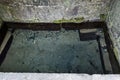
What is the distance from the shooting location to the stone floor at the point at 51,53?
224 centimetres

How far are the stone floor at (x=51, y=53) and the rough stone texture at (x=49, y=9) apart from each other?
0.27m

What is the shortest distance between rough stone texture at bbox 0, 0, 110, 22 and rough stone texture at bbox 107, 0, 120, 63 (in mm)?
144

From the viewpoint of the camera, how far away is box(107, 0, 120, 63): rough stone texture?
1963 millimetres

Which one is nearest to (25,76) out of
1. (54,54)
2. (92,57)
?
(54,54)

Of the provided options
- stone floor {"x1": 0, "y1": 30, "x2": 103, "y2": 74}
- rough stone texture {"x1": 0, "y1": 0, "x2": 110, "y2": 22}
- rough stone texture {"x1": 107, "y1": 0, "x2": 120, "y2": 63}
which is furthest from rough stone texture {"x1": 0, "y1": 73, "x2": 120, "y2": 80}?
rough stone texture {"x1": 0, "y1": 0, "x2": 110, "y2": 22}

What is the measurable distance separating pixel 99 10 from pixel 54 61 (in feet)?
3.04

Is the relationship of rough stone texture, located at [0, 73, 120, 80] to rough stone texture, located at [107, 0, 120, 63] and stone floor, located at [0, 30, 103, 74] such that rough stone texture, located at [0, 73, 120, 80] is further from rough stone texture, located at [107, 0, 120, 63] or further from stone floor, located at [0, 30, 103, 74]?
stone floor, located at [0, 30, 103, 74]

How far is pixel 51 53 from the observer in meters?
2.40

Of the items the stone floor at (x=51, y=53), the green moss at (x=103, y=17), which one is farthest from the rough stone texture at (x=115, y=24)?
the stone floor at (x=51, y=53)

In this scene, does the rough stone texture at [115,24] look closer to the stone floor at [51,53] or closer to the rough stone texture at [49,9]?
the rough stone texture at [49,9]

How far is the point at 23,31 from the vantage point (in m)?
2.65

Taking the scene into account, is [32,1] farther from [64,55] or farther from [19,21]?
[64,55]

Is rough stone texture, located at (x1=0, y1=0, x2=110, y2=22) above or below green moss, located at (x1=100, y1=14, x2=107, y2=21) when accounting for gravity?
above

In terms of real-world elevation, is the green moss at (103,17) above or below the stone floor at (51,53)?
above
